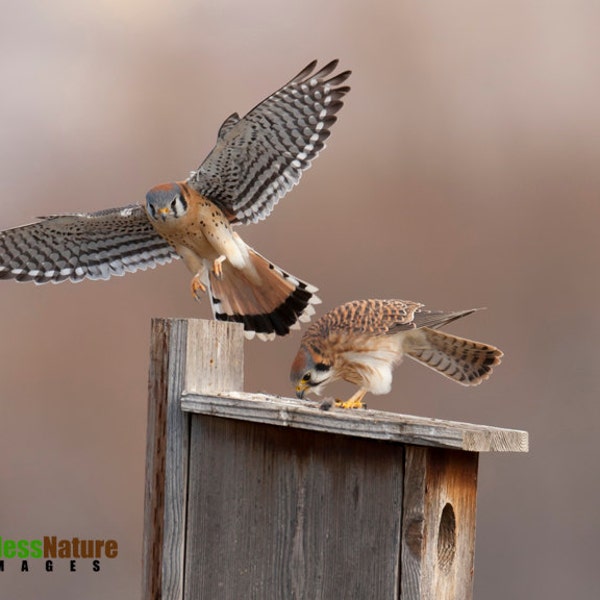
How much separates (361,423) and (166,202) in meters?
1.92

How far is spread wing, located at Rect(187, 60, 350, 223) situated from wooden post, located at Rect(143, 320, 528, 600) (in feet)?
4.85

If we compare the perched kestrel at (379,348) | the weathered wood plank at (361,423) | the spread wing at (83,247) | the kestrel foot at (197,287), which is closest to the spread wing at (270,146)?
the spread wing at (83,247)

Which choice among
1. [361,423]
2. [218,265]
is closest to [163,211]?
[218,265]

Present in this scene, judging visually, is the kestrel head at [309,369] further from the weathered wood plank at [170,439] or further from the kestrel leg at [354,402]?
the weathered wood plank at [170,439]

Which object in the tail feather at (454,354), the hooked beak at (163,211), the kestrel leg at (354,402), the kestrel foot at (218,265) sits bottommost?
the kestrel leg at (354,402)

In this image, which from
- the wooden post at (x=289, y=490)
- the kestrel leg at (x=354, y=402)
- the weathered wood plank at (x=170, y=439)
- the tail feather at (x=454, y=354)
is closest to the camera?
the wooden post at (x=289, y=490)

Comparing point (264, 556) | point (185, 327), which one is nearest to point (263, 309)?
point (185, 327)

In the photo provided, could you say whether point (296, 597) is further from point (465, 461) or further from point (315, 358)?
point (315, 358)

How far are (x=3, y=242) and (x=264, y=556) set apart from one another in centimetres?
210

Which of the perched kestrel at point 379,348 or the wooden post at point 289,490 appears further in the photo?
the perched kestrel at point 379,348

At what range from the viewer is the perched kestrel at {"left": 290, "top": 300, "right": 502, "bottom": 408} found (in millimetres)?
2805

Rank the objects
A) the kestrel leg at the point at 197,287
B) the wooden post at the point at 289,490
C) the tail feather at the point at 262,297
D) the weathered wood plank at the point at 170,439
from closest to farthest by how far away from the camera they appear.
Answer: the wooden post at the point at 289,490, the weathered wood plank at the point at 170,439, the kestrel leg at the point at 197,287, the tail feather at the point at 262,297

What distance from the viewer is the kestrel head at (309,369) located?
2799 millimetres

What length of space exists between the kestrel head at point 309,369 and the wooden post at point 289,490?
556 millimetres
